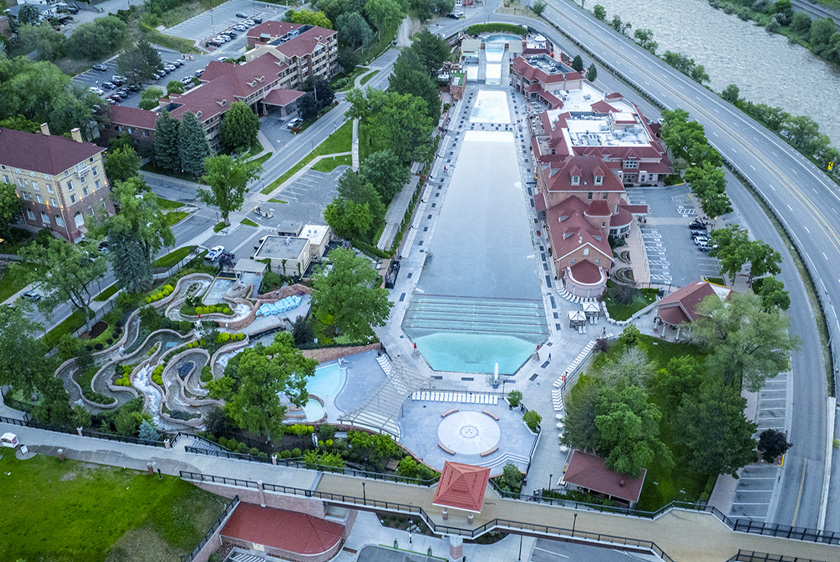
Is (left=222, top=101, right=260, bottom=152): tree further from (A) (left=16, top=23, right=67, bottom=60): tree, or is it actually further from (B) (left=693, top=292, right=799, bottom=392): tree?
(B) (left=693, top=292, right=799, bottom=392): tree

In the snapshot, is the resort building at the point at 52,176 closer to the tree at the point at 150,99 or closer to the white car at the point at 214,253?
the white car at the point at 214,253

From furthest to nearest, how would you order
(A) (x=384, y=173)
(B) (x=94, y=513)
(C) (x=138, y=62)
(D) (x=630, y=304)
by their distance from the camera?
(C) (x=138, y=62) → (A) (x=384, y=173) → (D) (x=630, y=304) → (B) (x=94, y=513)

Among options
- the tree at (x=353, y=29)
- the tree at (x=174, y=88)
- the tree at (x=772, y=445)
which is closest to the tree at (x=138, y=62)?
the tree at (x=174, y=88)

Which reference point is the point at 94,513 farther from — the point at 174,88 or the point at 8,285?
the point at 174,88

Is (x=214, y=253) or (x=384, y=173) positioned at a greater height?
(x=384, y=173)

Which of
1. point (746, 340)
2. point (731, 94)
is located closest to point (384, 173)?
point (746, 340)

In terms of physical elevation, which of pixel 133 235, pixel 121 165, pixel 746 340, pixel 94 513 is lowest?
pixel 94 513

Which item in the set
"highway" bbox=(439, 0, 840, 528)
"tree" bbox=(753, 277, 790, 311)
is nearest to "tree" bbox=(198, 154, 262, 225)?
"tree" bbox=(753, 277, 790, 311)
